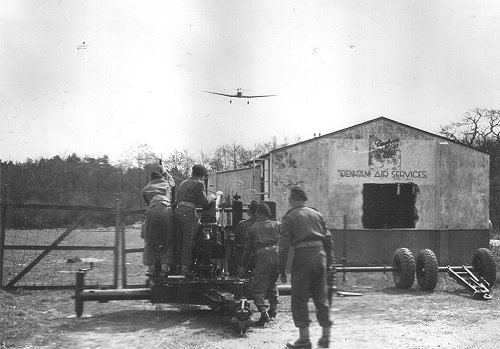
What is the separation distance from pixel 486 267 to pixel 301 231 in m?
8.41

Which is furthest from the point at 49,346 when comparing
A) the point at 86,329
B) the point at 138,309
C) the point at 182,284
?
the point at 138,309

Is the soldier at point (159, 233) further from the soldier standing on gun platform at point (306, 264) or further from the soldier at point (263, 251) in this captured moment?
the soldier standing on gun platform at point (306, 264)

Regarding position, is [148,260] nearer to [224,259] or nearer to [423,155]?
[224,259]

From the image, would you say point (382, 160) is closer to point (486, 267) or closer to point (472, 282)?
point (486, 267)

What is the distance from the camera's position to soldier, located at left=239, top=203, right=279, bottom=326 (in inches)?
378

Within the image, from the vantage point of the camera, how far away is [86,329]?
8.89 meters

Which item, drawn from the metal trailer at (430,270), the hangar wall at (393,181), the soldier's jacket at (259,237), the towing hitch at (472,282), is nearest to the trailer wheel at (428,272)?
the metal trailer at (430,270)

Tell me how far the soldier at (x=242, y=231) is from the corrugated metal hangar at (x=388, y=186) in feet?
35.9

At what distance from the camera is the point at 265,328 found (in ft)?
30.4

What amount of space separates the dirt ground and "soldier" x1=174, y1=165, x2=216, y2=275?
3.70ft

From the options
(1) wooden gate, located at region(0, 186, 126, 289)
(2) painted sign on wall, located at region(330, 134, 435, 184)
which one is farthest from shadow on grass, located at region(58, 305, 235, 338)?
(2) painted sign on wall, located at region(330, 134, 435, 184)

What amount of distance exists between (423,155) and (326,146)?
13.3ft

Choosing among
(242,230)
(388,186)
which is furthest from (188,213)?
(388,186)

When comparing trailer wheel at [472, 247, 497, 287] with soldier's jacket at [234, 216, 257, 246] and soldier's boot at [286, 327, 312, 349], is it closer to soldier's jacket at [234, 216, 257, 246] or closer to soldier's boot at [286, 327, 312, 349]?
soldier's jacket at [234, 216, 257, 246]
